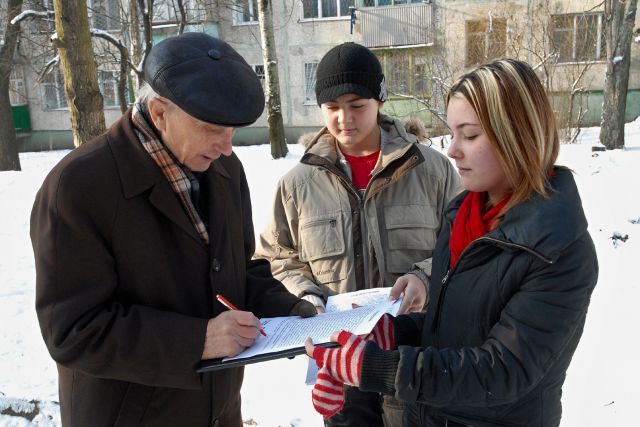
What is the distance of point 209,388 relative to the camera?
177cm

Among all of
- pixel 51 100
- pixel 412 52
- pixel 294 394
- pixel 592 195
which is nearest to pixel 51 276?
pixel 294 394

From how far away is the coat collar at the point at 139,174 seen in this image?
1.56 metres

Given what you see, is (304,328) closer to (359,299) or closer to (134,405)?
(359,299)

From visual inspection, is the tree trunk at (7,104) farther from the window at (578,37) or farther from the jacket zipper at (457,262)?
the jacket zipper at (457,262)

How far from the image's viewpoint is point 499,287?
56.9 inches

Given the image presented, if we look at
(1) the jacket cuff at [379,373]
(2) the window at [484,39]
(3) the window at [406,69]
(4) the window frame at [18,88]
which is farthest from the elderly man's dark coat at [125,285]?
(4) the window frame at [18,88]

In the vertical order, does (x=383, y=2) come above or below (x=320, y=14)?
above

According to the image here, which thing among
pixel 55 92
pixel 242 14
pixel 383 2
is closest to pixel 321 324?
pixel 383 2

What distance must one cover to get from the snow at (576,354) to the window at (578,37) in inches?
392

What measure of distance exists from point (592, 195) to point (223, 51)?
635 centimetres

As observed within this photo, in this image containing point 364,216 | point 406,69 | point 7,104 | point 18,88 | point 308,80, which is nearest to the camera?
point 364,216

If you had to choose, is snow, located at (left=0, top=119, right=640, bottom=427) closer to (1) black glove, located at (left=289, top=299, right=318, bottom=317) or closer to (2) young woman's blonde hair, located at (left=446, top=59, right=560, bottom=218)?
(1) black glove, located at (left=289, top=299, right=318, bottom=317)

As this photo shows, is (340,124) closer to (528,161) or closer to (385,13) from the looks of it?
(528,161)

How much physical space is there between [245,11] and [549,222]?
1905 cm
